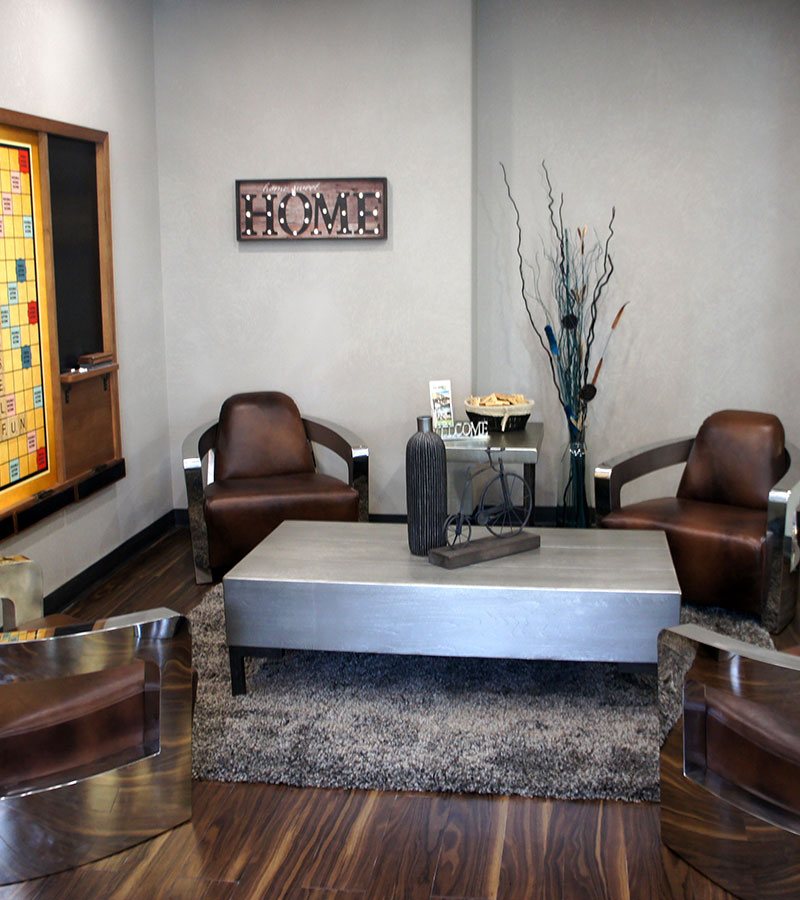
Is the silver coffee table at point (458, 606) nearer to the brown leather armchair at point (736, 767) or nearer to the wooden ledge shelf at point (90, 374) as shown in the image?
the brown leather armchair at point (736, 767)

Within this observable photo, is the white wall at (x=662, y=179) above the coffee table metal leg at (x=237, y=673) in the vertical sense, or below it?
above

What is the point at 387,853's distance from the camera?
2.62 m

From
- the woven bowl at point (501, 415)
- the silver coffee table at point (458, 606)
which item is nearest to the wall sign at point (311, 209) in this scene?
the woven bowl at point (501, 415)

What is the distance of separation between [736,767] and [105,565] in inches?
125

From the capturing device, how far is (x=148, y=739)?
8.66 ft

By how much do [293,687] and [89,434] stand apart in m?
1.68

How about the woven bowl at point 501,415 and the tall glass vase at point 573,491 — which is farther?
the tall glass vase at point 573,491

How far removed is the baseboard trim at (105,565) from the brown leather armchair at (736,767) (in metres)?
2.64

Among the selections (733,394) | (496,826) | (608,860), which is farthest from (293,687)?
(733,394)

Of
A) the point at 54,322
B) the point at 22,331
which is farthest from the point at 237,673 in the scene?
the point at 54,322

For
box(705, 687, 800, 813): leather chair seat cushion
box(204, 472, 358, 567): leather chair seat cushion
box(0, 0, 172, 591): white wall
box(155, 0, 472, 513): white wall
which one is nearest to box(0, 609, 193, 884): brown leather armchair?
box(705, 687, 800, 813): leather chair seat cushion

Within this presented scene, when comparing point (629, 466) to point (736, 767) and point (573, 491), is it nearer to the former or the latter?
point (573, 491)

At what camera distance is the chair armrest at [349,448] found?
486cm

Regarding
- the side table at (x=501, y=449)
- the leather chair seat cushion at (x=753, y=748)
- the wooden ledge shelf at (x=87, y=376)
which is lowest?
the leather chair seat cushion at (x=753, y=748)
